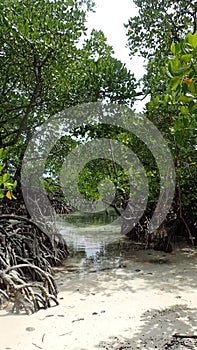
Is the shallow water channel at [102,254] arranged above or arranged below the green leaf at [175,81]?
below

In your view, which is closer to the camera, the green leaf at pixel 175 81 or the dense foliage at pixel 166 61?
the green leaf at pixel 175 81

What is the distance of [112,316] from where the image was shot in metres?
2.96

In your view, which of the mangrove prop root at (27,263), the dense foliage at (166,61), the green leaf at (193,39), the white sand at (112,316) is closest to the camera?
the green leaf at (193,39)

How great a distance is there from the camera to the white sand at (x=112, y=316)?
2.47 metres

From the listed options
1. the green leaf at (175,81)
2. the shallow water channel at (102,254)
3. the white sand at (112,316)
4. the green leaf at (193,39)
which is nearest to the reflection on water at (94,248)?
the shallow water channel at (102,254)

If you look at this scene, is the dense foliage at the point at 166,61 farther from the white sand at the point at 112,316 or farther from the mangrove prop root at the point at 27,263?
the mangrove prop root at the point at 27,263

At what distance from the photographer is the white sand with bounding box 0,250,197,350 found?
2.47 m

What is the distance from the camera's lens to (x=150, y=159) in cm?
546

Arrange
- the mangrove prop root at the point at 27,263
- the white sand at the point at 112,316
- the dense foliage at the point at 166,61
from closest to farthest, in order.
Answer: the white sand at the point at 112,316 → the mangrove prop root at the point at 27,263 → the dense foliage at the point at 166,61

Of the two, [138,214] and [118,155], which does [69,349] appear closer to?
[118,155]

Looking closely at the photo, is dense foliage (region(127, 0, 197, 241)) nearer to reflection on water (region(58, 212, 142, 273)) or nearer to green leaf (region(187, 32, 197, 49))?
reflection on water (region(58, 212, 142, 273))

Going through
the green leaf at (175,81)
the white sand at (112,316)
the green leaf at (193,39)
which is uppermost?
the green leaf at (193,39)

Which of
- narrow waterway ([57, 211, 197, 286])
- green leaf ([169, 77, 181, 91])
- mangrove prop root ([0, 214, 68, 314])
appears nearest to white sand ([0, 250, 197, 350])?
mangrove prop root ([0, 214, 68, 314])

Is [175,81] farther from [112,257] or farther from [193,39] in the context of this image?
[112,257]
